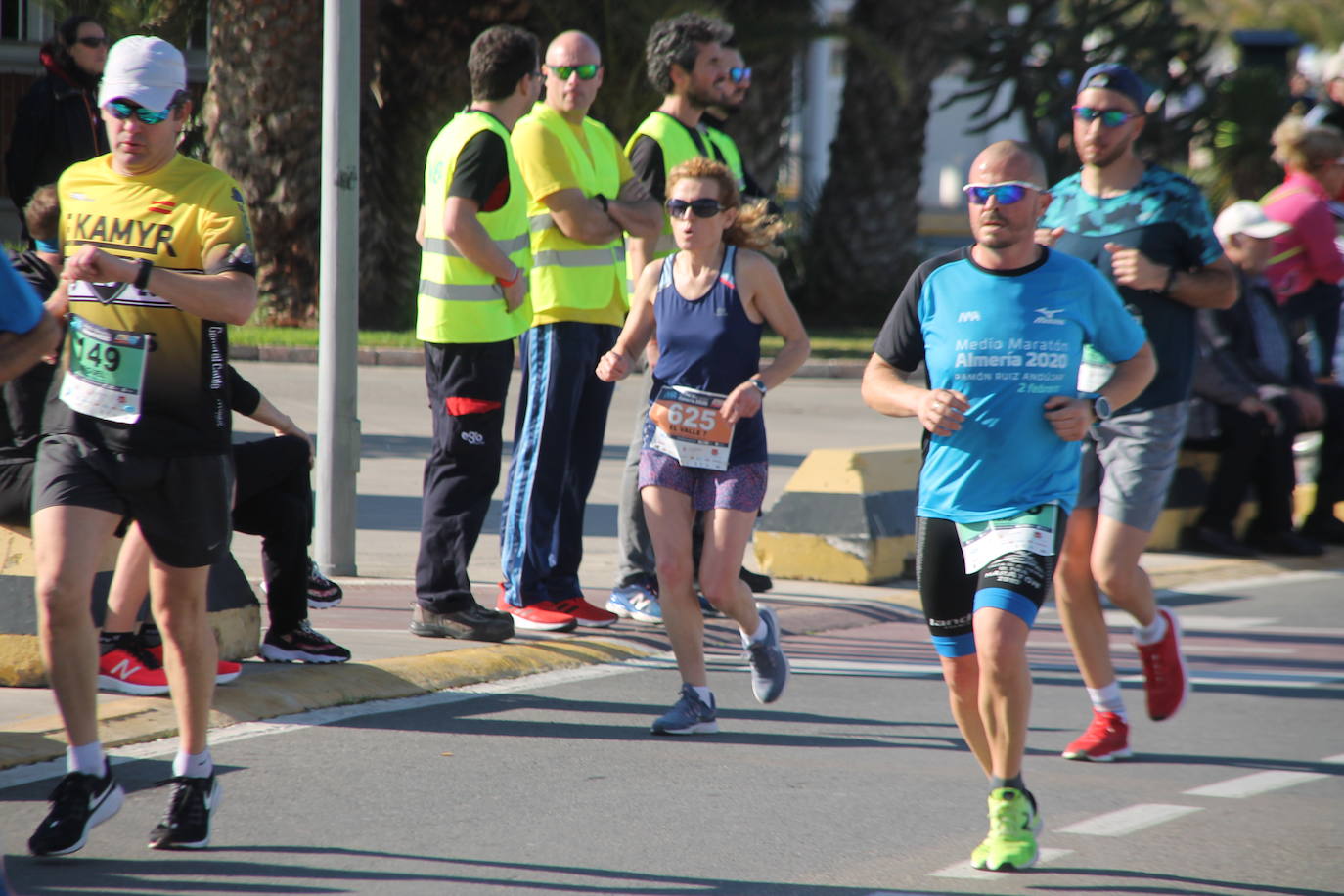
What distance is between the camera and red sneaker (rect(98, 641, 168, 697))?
616 centimetres

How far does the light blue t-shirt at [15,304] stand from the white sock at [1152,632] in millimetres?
3894

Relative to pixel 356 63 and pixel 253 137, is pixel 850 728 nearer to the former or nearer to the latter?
pixel 356 63

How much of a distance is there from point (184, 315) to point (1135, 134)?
10.6 feet

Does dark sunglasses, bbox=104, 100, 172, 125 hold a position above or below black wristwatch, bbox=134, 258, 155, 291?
above

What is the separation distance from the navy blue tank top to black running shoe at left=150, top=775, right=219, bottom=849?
2134 millimetres

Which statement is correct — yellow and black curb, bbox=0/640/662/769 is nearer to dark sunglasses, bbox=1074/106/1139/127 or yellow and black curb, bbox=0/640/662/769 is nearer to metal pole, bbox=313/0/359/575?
metal pole, bbox=313/0/359/575

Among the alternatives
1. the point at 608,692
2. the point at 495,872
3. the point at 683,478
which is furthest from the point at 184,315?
the point at 608,692

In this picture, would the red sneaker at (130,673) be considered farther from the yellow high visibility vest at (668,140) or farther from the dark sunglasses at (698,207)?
the yellow high visibility vest at (668,140)

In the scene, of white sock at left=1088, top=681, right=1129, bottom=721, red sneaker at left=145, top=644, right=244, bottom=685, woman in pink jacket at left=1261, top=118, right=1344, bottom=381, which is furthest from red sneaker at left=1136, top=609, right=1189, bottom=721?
woman in pink jacket at left=1261, top=118, right=1344, bottom=381

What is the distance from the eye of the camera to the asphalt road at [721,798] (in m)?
4.67

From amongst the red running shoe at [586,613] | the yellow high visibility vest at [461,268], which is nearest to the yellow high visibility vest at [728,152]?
the yellow high visibility vest at [461,268]

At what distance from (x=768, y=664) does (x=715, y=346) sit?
3.71 feet

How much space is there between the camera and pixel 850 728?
6.45 m

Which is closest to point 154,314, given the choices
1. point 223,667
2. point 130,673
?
point 130,673
